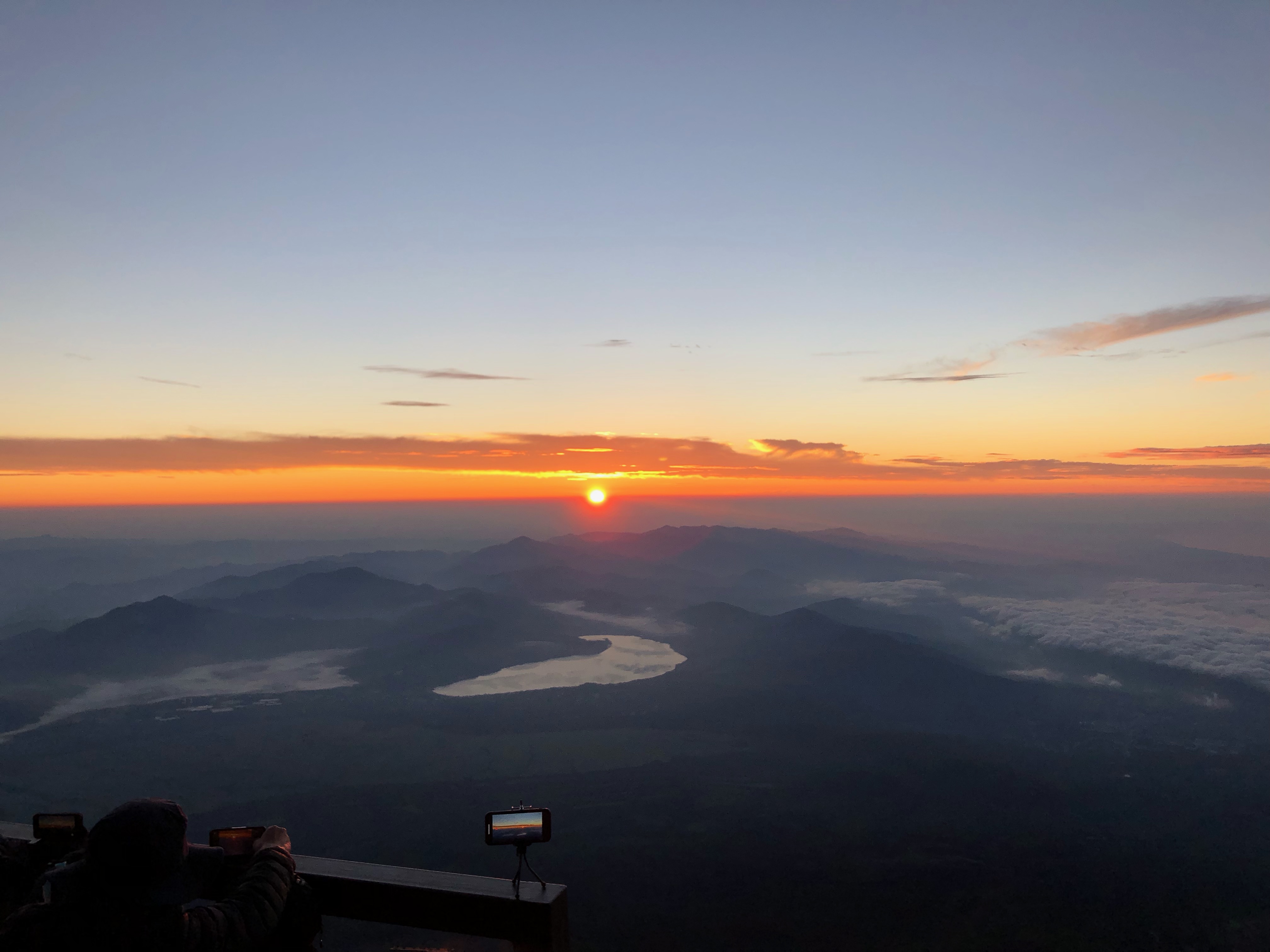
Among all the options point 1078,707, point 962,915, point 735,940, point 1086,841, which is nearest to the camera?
point 735,940

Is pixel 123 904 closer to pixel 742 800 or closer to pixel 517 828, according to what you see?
pixel 517 828

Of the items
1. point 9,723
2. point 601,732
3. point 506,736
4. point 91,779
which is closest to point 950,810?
point 601,732

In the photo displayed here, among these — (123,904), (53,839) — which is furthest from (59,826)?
(123,904)

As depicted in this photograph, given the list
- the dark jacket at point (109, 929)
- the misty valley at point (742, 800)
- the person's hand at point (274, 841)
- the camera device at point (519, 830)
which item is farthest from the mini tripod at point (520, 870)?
the misty valley at point (742, 800)

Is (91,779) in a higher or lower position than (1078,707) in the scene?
higher

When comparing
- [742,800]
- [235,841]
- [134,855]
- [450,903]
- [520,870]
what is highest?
[134,855]

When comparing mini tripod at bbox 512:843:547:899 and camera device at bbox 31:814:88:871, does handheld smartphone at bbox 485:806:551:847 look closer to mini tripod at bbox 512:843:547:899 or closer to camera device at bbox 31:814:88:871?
mini tripod at bbox 512:843:547:899

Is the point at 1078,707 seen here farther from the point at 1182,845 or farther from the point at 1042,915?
the point at 1042,915
